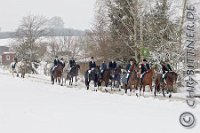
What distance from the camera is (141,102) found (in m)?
23.6

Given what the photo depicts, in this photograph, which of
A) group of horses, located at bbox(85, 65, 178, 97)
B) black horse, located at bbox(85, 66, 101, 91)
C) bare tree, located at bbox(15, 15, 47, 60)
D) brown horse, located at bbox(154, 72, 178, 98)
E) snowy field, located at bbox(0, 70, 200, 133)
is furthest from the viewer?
bare tree, located at bbox(15, 15, 47, 60)

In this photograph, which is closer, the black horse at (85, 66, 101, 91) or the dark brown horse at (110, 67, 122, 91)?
the dark brown horse at (110, 67, 122, 91)

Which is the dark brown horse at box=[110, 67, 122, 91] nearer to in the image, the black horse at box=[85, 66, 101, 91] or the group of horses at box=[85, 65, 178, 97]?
the group of horses at box=[85, 65, 178, 97]

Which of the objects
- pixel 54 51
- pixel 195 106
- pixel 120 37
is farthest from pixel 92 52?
pixel 54 51

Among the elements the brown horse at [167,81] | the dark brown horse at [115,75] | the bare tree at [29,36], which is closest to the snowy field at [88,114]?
the brown horse at [167,81]

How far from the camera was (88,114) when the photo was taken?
19188mm

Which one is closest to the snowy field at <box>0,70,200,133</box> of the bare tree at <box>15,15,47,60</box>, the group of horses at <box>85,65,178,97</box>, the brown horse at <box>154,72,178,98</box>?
the group of horses at <box>85,65,178,97</box>

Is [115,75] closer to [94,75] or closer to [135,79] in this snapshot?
[94,75]

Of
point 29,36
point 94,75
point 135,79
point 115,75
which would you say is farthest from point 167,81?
point 29,36

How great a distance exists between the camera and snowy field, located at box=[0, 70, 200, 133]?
15.9 metres

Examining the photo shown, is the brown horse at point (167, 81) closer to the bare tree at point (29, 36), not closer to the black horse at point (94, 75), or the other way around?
the black horse at point (94, 75)

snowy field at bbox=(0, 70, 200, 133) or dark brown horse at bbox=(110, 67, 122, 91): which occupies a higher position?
dark brown horse at bbox=(110, 67, 122, 91)

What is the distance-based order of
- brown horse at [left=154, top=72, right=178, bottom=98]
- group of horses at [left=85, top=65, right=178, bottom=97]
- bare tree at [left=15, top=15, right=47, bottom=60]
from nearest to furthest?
brown horse at [left=154, top=72, right=178, bottom=98] → group of horses at [left=85, top=65, right=178, bottom=97] → bare tree at [left=15, top=15, right=47, bottom=60]

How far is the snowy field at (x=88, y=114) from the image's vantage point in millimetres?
15875
